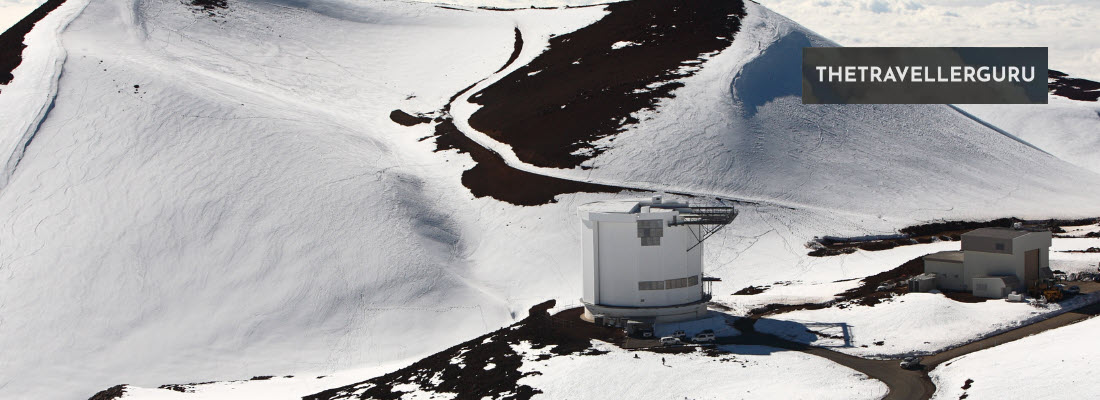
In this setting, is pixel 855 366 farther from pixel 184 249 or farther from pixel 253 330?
pixel 184 249

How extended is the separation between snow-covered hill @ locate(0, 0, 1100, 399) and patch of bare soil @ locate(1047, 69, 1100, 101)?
50.0m

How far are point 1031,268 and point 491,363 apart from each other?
28.0m

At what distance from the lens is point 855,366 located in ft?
141

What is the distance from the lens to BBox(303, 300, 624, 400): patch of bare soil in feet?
149

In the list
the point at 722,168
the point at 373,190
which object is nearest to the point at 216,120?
the point at 373,190

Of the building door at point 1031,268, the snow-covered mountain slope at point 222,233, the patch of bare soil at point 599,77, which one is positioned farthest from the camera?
the patch of bare soil at point 599,77

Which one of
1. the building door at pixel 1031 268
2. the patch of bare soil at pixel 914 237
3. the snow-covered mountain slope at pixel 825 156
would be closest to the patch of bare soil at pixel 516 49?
the snow-covered mountain slope at pixel 825 156

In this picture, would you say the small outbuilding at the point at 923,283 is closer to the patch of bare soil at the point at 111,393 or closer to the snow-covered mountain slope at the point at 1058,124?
the patch of bare soil at the point at 111,393

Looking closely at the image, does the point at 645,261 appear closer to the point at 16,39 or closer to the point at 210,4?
the point at 16,39

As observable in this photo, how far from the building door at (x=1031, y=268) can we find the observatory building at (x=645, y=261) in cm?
1519

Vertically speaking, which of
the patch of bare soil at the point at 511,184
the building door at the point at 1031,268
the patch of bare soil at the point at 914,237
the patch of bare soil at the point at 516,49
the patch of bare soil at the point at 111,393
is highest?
the patch of bare soil at the point at 516,49

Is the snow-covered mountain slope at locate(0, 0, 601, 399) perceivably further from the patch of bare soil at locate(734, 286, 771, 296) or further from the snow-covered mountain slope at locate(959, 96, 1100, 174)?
the snow-covered mountain slope at locate(959, 96, 1100, 174)

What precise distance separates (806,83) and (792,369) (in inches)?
2473

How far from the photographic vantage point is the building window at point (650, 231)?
50969mm
